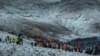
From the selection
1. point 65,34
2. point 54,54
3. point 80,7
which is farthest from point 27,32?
point 80,7

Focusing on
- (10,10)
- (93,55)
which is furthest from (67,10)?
(93,55)

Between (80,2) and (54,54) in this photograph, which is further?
(80,2)

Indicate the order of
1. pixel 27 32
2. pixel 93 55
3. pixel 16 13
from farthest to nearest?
pixel 16 13
pixel 27 32
pixel 93 55

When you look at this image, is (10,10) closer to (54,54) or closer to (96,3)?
(96,3)

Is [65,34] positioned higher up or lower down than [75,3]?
lower down

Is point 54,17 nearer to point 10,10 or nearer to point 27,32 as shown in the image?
point 10,10

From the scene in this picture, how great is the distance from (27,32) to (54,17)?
1770 cm

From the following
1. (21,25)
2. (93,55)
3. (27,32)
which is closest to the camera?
(93,55)

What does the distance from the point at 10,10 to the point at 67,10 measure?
10494mm

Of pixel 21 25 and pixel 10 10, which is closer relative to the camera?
pixel 21 25

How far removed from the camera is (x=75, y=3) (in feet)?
206

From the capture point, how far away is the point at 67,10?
61500 millimetres

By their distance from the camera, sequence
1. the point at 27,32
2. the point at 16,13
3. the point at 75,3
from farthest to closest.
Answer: the point at 75,3
the point at 16,13
the point at 27,32

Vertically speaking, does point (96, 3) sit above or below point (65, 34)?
above
